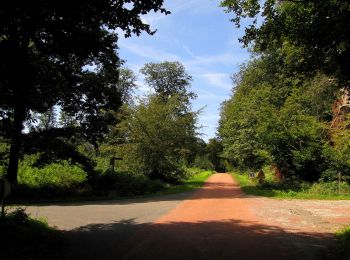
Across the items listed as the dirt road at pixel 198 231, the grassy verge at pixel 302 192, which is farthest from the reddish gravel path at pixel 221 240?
the grassy verge at pixel 302 192

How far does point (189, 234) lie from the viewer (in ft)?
38.8

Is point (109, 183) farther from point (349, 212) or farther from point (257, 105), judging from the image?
point (257, 105)

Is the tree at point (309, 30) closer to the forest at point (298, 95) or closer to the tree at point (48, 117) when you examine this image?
the forest at point (298, 95)

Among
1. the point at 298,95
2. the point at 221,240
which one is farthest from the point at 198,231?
the point at 298,95

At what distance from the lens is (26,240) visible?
927cm

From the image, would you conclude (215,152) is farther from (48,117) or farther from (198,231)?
(198,231)

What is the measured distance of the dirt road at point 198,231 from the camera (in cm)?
937

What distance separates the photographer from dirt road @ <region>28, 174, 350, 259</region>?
9.37 metres

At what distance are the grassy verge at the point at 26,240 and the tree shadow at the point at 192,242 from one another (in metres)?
0.42

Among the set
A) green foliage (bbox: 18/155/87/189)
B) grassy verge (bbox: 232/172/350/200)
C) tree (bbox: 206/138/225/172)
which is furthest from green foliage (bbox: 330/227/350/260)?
tree (bbox: 206/138/225/172)

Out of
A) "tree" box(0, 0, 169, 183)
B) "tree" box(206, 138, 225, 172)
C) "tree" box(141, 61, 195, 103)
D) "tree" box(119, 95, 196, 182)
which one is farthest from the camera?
"tree" box(206, 138, 225, 172)

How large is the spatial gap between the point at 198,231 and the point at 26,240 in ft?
16.8

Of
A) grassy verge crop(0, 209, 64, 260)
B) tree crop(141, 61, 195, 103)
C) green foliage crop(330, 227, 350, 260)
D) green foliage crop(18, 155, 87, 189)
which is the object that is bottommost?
green foliage crop(330, 227, 350, 260)

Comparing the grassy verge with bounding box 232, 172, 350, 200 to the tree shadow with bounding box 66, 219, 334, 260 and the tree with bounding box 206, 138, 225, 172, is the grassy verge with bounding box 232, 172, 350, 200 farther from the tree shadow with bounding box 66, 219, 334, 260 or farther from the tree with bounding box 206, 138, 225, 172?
the tree with bounding box 206, 138, 225, 172
